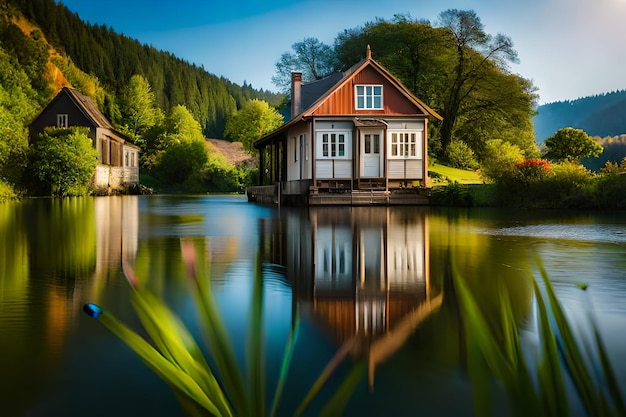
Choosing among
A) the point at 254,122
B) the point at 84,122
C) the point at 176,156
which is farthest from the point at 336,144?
the point at 254,122

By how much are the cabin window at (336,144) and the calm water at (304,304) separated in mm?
20354

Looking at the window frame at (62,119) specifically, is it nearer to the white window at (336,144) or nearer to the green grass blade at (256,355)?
the white window at (336,144)

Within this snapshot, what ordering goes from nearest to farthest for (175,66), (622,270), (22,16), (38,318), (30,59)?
1. (38,318)
2. (622,270)
3. (30,59)
4. (22,16)
5. (175,66)

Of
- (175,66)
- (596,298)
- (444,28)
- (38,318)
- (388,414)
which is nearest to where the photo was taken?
(388,414)

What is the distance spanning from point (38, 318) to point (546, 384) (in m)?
4.65

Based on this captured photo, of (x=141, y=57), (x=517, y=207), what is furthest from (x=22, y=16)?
(x=517, y=207)

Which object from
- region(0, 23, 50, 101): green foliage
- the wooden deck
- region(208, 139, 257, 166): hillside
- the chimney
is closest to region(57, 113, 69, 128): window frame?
region(0, 23, 50, 101): green foliage

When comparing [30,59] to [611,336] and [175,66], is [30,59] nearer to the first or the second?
[611,336]

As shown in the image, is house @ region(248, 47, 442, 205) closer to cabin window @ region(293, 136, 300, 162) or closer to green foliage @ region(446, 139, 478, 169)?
cabin window @ region(293, 136, 300, 162)

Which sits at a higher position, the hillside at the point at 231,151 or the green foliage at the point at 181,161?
the hillside at the point at 231,151

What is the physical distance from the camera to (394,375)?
373cm

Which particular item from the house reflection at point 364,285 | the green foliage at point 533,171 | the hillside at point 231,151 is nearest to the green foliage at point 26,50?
the green foliage at point 533,171

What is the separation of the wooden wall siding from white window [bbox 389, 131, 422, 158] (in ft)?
3.61

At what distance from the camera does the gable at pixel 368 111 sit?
34.0 metres
